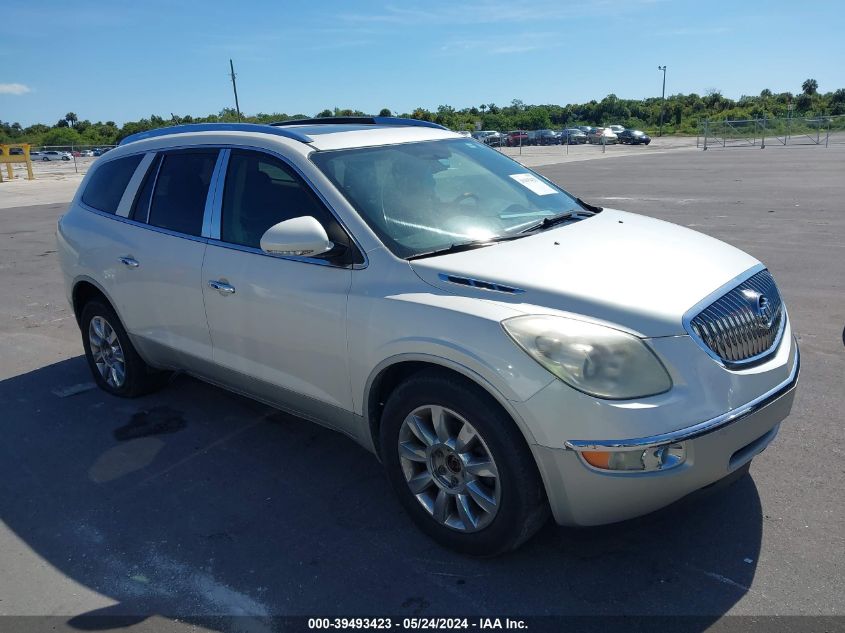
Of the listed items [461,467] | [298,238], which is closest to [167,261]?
[298,238]

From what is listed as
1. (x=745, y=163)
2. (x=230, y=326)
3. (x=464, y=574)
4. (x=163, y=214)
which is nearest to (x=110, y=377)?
(x=163, y=214)

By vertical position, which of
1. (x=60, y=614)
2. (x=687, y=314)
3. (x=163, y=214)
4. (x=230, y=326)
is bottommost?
(x=60, y=614)

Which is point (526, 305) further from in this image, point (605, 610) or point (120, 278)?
point (120, 278)

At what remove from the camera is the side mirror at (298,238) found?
3326 mm

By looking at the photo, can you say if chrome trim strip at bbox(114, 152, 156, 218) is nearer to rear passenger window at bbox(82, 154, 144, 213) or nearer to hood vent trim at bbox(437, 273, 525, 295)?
rear passenger window at bbox(82, 154, 144, 213)

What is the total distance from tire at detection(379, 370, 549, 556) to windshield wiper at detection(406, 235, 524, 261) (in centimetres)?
58

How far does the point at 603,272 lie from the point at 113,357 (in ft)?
12.3

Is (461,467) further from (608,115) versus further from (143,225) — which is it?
(608,115)

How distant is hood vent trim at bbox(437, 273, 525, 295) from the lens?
2.96m

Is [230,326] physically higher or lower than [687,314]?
lower

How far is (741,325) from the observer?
9.84 ft

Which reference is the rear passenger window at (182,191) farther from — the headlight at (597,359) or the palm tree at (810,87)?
the palm tree at (810,87)

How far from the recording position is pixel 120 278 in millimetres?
4844

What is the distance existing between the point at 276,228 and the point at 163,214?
5.08 ft
